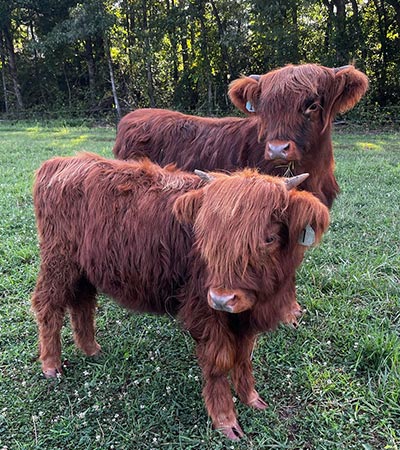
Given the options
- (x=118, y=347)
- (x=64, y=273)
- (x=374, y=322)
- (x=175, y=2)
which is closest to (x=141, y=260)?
(x=64, y=273)

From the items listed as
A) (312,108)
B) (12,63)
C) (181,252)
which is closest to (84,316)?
(181,252)

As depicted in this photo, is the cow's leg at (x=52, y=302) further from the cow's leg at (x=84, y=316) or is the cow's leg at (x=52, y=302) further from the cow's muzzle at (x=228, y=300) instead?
the cow's muzzle at (x=228, y=300)

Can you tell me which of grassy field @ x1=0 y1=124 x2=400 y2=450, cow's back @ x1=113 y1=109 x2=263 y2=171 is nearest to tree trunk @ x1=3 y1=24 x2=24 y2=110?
cow's back @ x1=113 y1=109 x2=263 y2=171

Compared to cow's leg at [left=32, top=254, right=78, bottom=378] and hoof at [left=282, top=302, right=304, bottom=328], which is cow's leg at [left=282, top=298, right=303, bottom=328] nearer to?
hoof at [left=282, top=302, right=304, bottom=328]

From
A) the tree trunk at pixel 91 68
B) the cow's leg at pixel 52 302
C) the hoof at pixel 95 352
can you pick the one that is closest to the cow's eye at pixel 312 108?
the cow's leg at pixel 52 302

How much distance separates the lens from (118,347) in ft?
10.1

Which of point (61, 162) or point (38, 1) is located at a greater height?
point (38, 1)

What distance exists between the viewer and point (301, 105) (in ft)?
9.91

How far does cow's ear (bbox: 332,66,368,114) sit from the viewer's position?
313cm

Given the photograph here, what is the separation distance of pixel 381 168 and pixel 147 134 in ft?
16.9

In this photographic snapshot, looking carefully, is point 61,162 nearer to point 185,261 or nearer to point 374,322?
point 185,261

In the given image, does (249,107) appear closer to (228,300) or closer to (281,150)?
(281,150)

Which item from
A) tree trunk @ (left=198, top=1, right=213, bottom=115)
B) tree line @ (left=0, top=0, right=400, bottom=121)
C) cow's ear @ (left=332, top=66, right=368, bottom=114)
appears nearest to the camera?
cow's ear @ (left=332, top=66, right=368, bottom=114)

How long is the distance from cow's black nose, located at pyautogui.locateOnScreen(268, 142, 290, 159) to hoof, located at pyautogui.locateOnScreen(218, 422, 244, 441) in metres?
1.74
